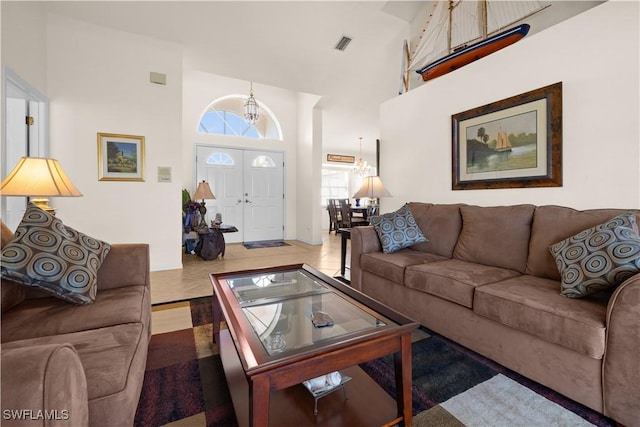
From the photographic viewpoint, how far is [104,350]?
971 millimetres

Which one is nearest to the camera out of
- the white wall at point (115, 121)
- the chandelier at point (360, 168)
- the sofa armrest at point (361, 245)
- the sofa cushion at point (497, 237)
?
the sofa cushion at point (497, 237)

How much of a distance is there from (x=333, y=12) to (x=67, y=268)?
3466 mm

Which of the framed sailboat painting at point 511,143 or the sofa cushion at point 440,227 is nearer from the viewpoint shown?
the framed sailboat painting at point 511,143

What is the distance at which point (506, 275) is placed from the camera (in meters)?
1.82

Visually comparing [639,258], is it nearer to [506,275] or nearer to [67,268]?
[506,275]

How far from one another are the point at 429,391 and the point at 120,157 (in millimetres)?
4091

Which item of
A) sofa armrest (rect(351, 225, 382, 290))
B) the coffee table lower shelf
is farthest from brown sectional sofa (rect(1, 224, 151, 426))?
sofa armrest (rect(351, 225, 382, 290))

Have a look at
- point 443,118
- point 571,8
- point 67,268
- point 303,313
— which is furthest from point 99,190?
point 571,8

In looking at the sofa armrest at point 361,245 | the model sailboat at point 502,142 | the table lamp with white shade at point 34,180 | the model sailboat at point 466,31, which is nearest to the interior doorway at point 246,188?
the table lamp with white shade at point 34,180

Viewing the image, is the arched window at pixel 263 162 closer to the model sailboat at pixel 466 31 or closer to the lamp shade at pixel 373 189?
the lamp shade at pixel 373 189

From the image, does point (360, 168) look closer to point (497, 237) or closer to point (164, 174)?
point (164, 174)

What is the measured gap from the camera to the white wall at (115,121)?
3271mm

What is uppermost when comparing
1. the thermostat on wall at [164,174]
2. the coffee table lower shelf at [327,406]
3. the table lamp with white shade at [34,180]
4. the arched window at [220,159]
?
the arched window at [220,159]

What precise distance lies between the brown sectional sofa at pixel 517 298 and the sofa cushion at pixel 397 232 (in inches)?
2.8
